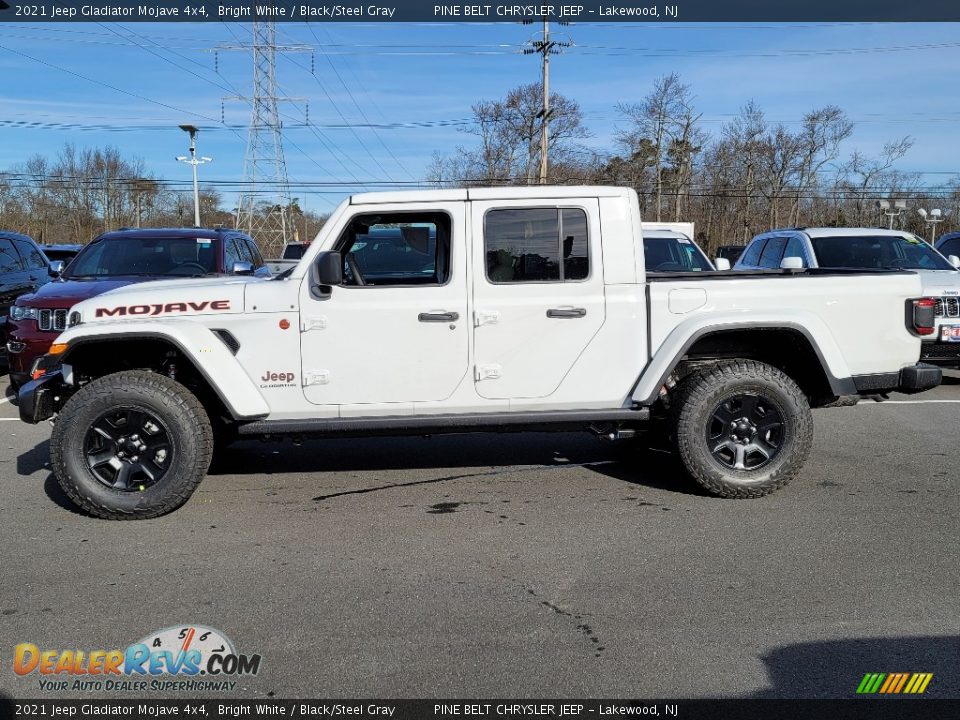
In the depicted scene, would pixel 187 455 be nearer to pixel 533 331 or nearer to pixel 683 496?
pixel 533 331

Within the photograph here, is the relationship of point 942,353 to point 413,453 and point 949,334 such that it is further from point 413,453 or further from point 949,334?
point 413,453

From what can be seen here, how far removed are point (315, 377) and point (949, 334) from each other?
710 centimetres

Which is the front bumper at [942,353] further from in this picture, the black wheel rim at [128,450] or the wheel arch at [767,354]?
the black wheel rim at [128,450]

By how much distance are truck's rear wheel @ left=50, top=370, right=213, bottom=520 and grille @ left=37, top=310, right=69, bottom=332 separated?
11.1ft

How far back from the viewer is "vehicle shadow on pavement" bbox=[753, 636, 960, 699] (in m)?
2.98

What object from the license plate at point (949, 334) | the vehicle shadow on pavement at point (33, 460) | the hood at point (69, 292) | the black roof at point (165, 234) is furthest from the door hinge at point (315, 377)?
the license plate at point (949, 334)

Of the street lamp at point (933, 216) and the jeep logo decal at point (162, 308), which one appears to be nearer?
the jeep logo decal at point (162, 308)

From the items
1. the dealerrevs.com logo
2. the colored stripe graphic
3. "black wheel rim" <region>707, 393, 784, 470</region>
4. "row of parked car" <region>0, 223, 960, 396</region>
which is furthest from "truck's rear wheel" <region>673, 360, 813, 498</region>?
the dealerrevs.com logo

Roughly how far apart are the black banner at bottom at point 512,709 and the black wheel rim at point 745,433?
2.41 meters

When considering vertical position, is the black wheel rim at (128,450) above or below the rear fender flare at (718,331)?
below

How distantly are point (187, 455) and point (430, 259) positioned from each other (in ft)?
6.65

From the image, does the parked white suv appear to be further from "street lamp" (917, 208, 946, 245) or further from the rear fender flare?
"street lamp" (917, 208, 946, 245)

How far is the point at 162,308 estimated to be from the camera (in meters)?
4.93

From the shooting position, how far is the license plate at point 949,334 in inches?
335
